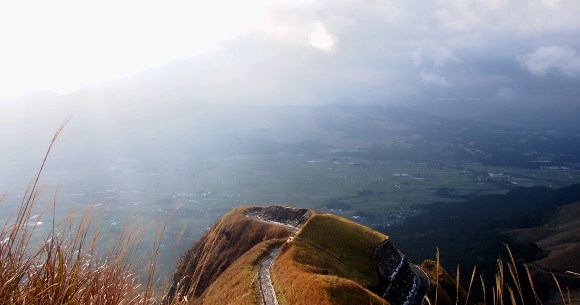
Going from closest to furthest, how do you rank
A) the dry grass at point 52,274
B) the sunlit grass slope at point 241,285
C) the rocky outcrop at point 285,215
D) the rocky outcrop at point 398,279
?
the dry grass at point 52,274
the sunlit grass slope at point 241,285
the rocky outcrop at point 398,279
the rocky outcrop at point 285,215

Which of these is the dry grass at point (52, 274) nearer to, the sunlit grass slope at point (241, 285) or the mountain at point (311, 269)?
the mountain at point (311, 269)

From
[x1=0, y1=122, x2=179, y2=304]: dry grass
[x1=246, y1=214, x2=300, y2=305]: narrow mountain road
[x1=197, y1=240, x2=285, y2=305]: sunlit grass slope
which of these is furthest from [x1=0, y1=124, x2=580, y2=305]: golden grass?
[x1=246, y1=214, x2=300, y2=305]: narrow mountain road

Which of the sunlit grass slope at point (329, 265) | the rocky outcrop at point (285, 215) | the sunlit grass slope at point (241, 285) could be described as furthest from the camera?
the rocky outcrop at point (285, 215)

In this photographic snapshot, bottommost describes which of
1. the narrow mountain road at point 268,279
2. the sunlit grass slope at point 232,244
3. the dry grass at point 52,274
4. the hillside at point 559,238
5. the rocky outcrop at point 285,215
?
the hillside at point 559,238

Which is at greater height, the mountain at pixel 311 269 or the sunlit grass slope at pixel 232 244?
the mountain at pixel 311 269

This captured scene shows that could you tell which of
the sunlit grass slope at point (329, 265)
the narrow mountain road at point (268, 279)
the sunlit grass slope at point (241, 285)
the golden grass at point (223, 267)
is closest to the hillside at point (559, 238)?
the golden grass at point (223, 267)

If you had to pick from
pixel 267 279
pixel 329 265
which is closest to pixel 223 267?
pixel 267 279

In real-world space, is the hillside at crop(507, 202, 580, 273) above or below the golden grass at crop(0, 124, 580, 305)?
below

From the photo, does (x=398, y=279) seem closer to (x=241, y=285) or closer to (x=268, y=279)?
(x=268, y=279)

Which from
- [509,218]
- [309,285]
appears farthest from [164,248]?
[509,218]

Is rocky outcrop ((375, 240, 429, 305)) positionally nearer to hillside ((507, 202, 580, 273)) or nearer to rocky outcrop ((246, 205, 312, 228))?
rocky outcrop ((246, 205, 312, 228))
